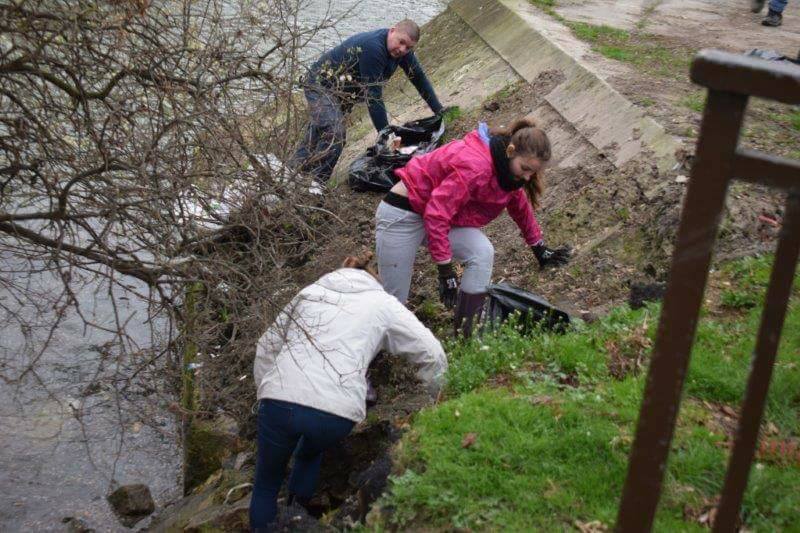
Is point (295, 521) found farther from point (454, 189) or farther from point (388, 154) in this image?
point (388, 154)

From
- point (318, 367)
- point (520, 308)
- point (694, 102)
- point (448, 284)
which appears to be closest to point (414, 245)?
point (448, 284)

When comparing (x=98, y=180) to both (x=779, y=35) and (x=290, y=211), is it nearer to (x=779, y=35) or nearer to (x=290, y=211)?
(x=290, y=211)

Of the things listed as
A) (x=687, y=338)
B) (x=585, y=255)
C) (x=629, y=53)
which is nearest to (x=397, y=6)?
(x=629, y=53)

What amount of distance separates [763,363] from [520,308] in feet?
12.0

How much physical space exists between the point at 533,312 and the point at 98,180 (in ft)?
8.80

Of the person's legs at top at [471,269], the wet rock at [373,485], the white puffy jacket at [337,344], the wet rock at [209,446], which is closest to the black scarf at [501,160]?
the person's legs at top at [471,269]

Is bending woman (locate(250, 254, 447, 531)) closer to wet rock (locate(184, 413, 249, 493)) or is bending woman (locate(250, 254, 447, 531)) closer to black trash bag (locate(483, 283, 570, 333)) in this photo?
black trash bag (locate(483, 283, 570, 333))

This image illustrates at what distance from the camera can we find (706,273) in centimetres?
173

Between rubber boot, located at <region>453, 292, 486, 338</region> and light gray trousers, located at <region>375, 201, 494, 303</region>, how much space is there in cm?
5

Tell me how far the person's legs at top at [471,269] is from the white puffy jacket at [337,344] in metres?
0.88

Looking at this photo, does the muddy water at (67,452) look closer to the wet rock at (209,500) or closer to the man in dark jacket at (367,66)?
the wet rock at (209,500)

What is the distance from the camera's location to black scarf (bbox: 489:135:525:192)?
4984 mm

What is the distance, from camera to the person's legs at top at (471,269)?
5312 mm

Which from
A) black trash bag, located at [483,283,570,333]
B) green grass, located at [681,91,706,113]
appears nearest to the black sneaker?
green grass, located at [681,91,706,113]
